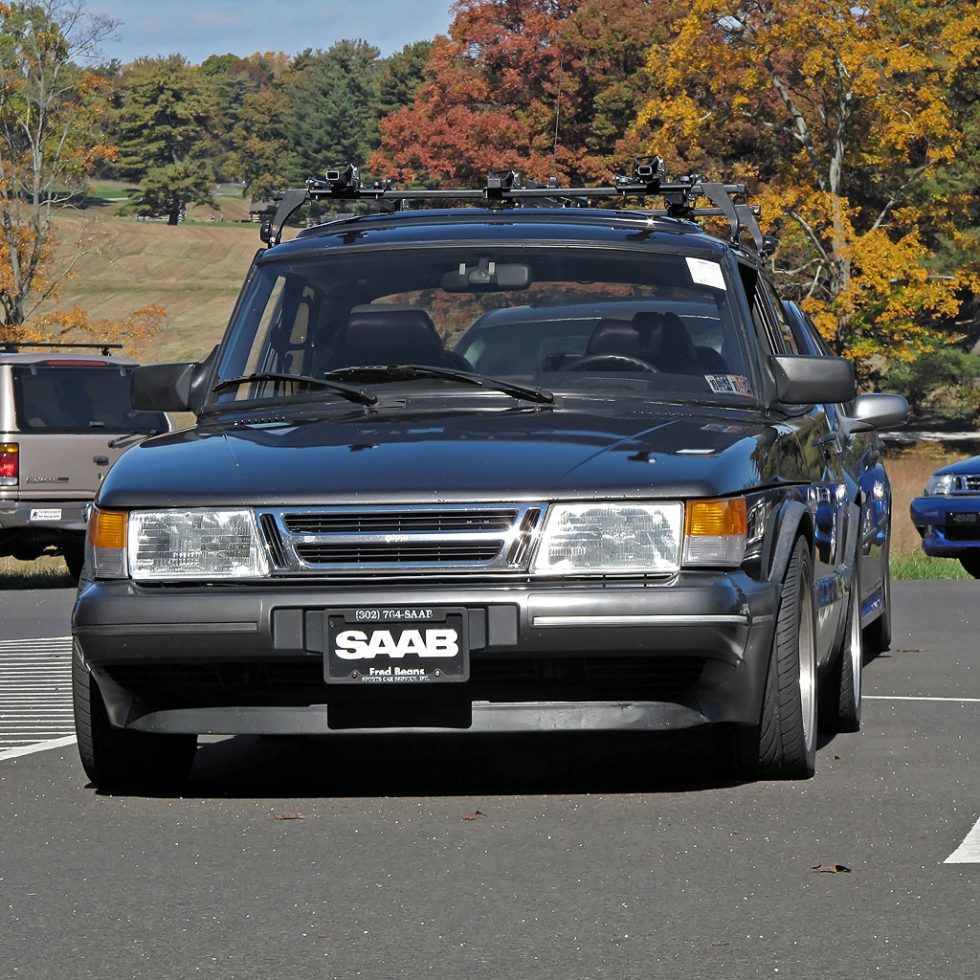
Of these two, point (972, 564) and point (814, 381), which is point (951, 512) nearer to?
point (972, 564)

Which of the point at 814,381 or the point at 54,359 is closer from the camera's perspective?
the point at 814,381

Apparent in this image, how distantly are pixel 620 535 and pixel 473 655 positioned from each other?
571mm

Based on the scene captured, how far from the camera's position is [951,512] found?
67.3 ft

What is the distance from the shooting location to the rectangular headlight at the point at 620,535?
6.92 meters

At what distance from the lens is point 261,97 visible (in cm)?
17188

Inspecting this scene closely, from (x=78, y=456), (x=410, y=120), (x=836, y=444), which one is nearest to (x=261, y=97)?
(x=410, y=120)

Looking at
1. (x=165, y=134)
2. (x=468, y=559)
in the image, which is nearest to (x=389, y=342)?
(x=468, y=559)

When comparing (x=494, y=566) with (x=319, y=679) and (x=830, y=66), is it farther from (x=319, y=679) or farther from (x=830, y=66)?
(x=830, y=66)

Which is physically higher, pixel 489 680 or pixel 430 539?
pixel 430 539

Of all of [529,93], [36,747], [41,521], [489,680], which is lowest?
[41,521]

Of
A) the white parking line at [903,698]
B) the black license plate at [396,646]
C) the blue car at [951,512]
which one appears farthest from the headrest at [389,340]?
the blue car at [951,512]

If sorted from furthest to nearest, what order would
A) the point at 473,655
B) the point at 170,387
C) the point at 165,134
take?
the point at 165,134
the point at 170,387
the point at 473,655

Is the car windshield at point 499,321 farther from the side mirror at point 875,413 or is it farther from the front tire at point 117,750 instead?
the side mirror at point 875,413

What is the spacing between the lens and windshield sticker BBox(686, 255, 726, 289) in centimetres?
875
